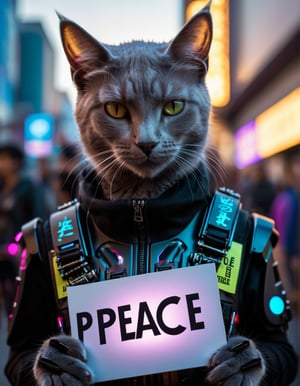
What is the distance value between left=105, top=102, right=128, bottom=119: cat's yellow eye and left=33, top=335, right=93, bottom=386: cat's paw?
22.6 inches

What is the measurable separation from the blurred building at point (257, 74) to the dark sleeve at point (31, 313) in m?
4.04

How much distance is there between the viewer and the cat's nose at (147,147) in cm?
129

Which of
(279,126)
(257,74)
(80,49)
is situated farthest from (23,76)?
(80,49)

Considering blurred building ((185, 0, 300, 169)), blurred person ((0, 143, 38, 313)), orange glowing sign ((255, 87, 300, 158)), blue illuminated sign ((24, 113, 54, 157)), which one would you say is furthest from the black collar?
blue illuminated sign ((24, 113, 54, 157))

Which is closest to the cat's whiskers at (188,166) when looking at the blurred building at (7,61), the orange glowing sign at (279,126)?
the orange glowing sign at (279,126)

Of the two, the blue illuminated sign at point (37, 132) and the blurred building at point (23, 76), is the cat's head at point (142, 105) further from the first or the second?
the blurred building at point (23, 76)

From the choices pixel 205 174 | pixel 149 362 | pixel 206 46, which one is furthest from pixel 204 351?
pixel 206 46

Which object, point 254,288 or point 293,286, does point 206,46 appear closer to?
point 254,288

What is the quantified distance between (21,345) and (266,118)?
931cm

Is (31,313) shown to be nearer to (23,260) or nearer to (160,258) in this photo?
(23,260)

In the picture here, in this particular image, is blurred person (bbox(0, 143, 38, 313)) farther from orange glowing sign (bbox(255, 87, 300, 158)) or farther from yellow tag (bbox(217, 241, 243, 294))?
orange glowing sign (bbox(255, 87, 300, 158))

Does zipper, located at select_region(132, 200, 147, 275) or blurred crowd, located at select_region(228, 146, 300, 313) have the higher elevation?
zipper, located at select_region(132, 200, 147, 275)

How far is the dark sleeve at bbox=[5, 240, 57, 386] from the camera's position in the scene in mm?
1421

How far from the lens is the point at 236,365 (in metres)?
1.17
